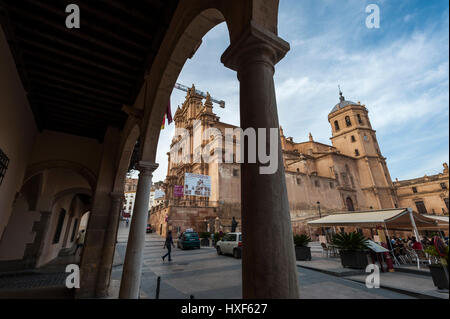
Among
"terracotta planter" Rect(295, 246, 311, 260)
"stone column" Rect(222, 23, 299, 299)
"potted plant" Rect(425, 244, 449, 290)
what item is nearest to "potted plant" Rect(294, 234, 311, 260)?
"terracotta planter" Rect(295, 246, 311, 260)

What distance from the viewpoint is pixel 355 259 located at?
338 inches

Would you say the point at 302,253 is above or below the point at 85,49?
below

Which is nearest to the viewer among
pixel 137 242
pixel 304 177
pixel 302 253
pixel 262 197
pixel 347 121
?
pixel 262 197

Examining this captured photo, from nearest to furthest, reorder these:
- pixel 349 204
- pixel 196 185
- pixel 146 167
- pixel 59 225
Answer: pixel 146 167 → pixel 59 225 → pixel 196 185 → pixel 349 204

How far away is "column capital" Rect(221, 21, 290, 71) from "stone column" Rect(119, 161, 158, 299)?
3.41 meters

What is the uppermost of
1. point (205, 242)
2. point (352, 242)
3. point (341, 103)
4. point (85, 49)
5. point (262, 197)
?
point (341, 103)

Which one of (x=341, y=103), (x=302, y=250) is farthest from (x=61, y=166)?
(x=341, y=103)

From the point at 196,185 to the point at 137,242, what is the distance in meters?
21.2

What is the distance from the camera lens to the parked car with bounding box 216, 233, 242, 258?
37.9 ft

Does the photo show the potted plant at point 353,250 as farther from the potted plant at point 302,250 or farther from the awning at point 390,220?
the potted plant at point 302,250

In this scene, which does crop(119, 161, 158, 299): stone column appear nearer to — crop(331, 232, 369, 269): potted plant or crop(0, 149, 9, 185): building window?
crop(0, 149, 9, 185): building window

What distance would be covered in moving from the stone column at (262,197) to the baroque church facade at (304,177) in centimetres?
2188

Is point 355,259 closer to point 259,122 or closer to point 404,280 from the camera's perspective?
point 404,280

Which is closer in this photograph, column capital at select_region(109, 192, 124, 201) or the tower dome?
column capital at select_region(109, 192, 124, 201)
